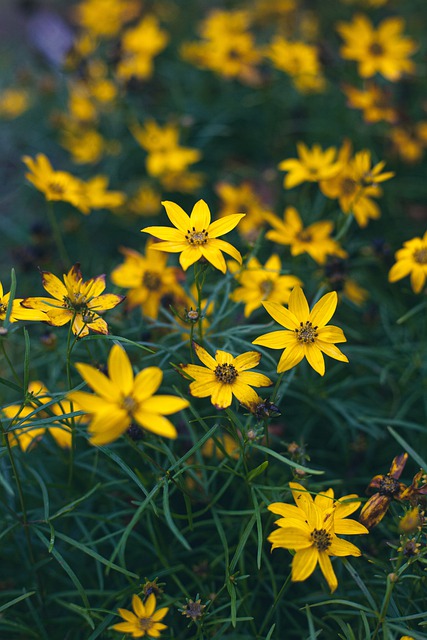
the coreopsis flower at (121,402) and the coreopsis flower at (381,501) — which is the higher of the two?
the coreopsis flower at (121,402)

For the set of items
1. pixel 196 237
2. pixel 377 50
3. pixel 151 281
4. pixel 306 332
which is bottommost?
pixel 306 332

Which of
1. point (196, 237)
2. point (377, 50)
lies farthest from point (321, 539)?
point (377, 50)

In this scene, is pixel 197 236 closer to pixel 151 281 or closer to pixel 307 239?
pixel 151 281

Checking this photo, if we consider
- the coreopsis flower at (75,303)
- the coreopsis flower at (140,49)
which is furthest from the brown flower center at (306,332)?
the coreopsis flower at (140,49)

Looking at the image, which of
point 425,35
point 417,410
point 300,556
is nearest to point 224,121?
point 425,35

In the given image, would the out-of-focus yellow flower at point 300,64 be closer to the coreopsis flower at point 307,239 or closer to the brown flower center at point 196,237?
the coreopsis flower at point 307,239
